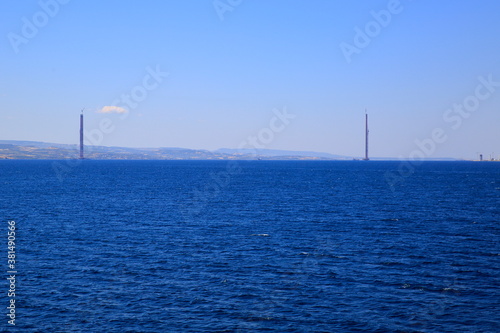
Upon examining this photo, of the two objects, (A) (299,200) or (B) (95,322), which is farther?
(A) (299,200)

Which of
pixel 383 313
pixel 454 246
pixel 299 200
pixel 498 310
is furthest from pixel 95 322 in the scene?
pixel 299 200

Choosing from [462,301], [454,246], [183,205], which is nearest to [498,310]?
[462,301]

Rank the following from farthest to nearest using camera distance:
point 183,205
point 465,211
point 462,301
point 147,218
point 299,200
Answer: point 299,200 → point 183,205 → point 465,211 → point 147,218 → point 462,301

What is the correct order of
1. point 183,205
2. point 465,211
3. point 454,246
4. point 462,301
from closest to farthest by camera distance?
point 462,301, point 454,246, point 465,211, point 183,205

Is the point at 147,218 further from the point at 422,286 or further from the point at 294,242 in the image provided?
the point at 422,286

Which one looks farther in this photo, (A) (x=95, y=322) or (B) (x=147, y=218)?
(B) (x=147, y=218)

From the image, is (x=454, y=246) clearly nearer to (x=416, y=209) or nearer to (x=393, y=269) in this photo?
(x=393, y=269)

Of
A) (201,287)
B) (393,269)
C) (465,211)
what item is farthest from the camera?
(465,211)

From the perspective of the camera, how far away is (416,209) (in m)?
90.1

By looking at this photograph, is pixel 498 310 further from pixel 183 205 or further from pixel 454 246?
pixel 183 205

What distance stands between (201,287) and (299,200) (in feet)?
237

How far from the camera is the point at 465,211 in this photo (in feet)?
282

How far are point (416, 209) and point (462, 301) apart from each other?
57.7 m

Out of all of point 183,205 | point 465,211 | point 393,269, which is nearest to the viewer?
point 393,269
